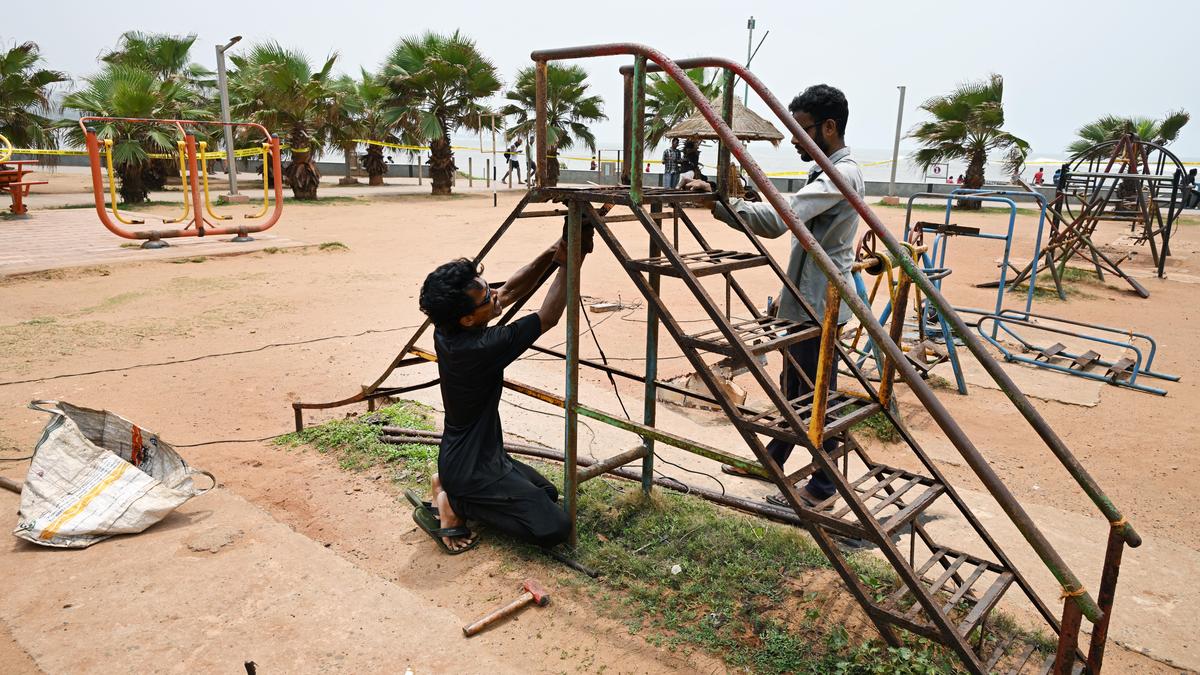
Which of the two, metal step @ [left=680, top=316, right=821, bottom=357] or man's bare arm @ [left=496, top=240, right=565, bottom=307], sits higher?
man's bare arm @ [left=496, top=240, right=565, bottom=307]

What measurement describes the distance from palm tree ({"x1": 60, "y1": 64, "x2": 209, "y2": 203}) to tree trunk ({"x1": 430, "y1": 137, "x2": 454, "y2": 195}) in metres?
7.31

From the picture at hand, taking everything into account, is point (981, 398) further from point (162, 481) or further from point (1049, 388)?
point (162, 481)

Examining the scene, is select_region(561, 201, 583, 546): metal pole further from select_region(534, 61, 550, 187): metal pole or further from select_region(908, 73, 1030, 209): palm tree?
select_region(908, 73, 1030, 209): palm tree

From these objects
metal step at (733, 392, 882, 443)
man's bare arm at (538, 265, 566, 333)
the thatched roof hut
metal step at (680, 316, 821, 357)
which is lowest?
metal step at (733, 392, 882, 443)

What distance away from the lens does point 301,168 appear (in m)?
20.0

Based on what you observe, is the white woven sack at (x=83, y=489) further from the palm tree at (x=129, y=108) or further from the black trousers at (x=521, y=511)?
the palm tree at (x=129, y=108)

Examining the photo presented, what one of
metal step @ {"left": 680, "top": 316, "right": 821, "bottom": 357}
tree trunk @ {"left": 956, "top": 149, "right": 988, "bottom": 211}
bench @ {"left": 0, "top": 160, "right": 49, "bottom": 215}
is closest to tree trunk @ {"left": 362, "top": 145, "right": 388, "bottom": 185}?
bench @ {"left": 0, "top": 160, "right": 49, "bottom": 215}

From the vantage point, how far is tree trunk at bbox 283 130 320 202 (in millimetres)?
19938

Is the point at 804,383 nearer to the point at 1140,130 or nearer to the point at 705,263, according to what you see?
the point at 705,263

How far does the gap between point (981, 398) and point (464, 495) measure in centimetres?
442

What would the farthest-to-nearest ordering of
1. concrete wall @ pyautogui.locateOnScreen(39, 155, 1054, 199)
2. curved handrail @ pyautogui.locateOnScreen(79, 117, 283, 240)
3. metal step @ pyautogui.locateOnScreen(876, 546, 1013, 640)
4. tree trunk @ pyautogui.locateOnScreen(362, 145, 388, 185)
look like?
concrete wall @ pyautogui.locateOnScreen(39, 155, 1054, 199) → tree trunk @ pyautogui.locateOnScreen(362, 145, 388, 185) → curved handrail @ pyautogui.locateOnScreen(79, 117, 283, 240) → metal step @ pyautogui.locateOnScreen(876, 546, 1013, 640)

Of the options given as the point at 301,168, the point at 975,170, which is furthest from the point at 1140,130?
the point at 301,168

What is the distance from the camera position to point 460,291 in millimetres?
3096

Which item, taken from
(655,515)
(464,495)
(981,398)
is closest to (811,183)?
(655,515)
